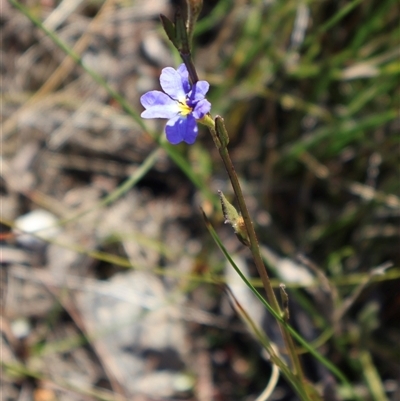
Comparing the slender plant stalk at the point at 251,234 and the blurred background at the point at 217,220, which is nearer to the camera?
the slender plant stalk at the point at 251,234

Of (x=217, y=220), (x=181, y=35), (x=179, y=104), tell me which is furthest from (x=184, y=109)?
(x=217, y=220)

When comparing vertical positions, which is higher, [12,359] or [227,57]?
[227,57]

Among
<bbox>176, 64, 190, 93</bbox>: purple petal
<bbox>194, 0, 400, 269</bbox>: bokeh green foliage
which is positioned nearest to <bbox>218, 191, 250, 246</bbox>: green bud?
<bbox>176, 64, 190, 93</bbox>: purple petal

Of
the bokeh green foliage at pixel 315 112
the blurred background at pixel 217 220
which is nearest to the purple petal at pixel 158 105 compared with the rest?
the blurred background at pixel 217 220

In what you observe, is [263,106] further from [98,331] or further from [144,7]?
[98,331]

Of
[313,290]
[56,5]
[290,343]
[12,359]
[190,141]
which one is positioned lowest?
[313,290]

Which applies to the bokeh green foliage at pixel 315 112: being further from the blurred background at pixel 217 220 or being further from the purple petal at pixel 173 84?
the purple petal at pixel 173 84

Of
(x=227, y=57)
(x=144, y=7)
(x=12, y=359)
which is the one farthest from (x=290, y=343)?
(x=144, y=7)
